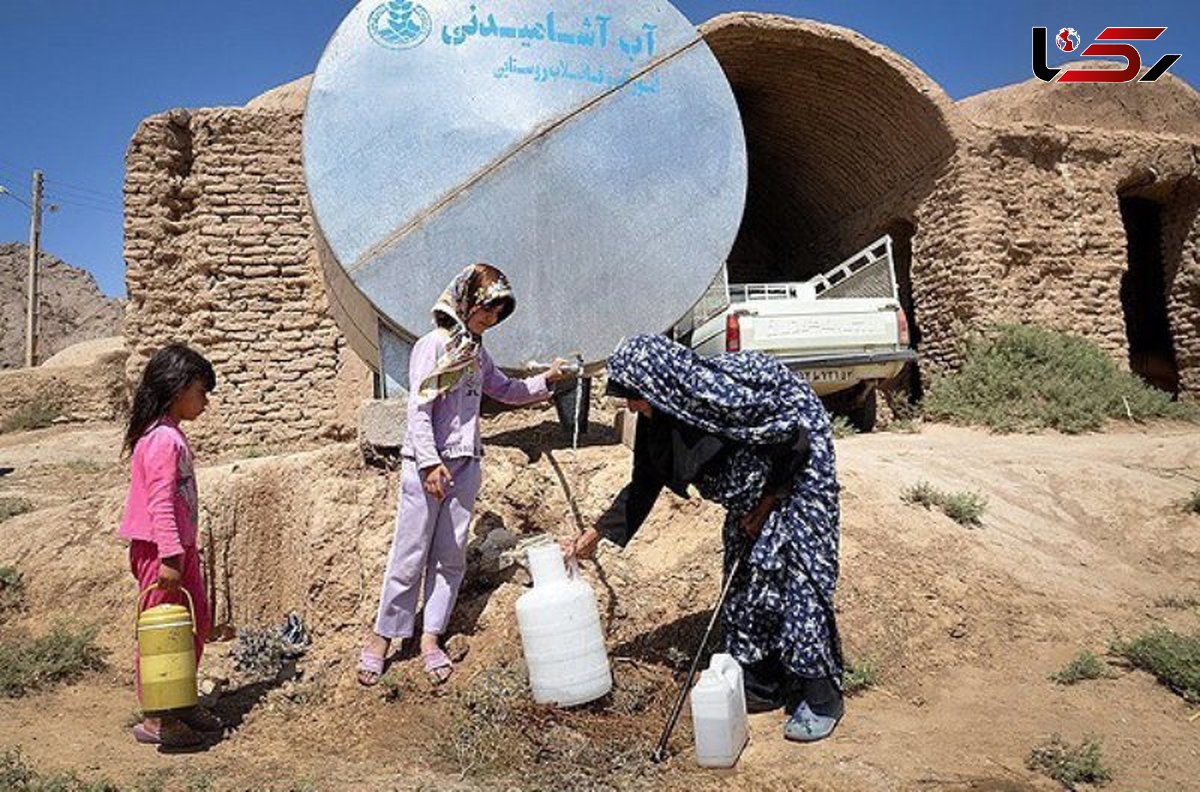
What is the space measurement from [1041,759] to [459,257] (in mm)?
2847

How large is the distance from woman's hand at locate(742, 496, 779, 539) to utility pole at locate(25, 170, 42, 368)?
19370 mm

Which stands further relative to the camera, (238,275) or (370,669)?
(238,275)

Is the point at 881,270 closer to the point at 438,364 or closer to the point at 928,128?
the point at 928,128

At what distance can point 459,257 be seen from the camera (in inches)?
145

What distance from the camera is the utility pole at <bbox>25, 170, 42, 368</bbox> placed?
1833 cm

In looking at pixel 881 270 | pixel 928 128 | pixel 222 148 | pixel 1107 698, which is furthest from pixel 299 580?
pixel 928 128

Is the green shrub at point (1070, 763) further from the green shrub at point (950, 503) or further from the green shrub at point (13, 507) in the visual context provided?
the green shrub at point (13, 507)

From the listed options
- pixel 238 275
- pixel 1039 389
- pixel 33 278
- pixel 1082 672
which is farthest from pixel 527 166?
pixel 33 278

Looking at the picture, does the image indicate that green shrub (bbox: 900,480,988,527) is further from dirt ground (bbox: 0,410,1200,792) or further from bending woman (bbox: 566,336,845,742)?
bending woman (bbox: 566,336,845,742)

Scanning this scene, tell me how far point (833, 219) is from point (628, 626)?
9.71 m

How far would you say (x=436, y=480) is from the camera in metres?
2.83

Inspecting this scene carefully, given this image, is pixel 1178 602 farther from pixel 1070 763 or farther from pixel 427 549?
pixel 427 549

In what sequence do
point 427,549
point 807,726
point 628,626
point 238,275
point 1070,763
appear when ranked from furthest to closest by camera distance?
point 238,275 → point 628,626 → point 427,549 → point 807,726 → point 1070,763

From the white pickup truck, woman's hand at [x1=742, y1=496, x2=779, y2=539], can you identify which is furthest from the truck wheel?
woman's hand at [x1=742, y1=496, x2=779, y2=539]
